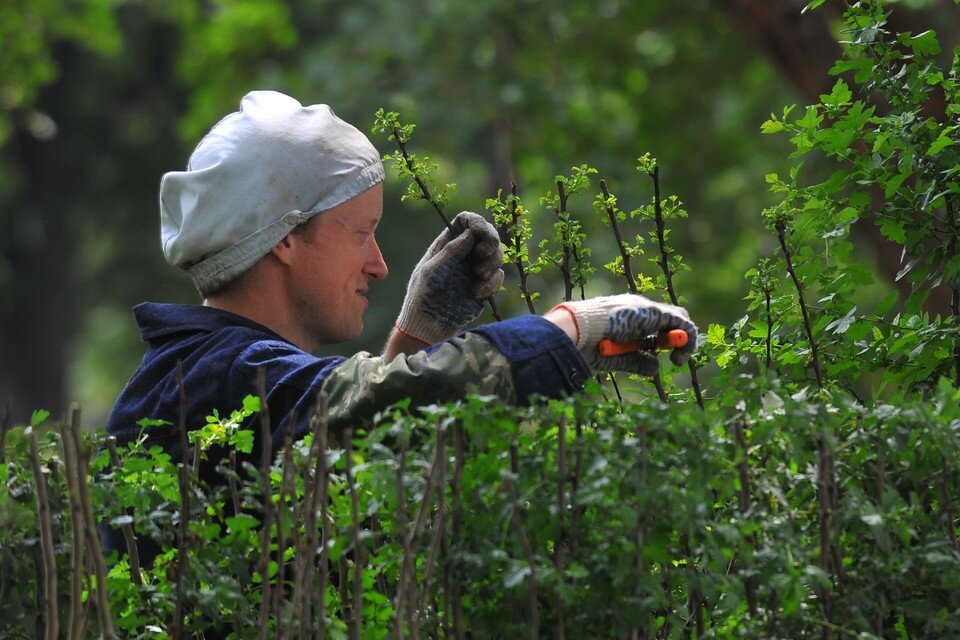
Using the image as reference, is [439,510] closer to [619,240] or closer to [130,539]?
[130,539]

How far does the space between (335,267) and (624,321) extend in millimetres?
1071

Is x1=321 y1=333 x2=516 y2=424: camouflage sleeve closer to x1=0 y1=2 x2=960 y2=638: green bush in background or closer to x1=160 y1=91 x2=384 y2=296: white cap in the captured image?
x1=0 y1=2 x2=960 y2=638: green bush in background

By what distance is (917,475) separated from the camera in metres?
2.49

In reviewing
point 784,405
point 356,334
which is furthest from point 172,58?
point 784,405

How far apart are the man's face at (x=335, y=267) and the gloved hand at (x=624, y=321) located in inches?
37.1

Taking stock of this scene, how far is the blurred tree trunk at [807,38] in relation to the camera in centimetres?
761

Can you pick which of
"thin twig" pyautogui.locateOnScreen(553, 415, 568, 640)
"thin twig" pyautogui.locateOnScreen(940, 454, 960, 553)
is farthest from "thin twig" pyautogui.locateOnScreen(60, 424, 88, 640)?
"thin twig" pyautogui.locateOnScreen(940, 454, 960, 553)

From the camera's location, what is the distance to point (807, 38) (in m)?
8.37

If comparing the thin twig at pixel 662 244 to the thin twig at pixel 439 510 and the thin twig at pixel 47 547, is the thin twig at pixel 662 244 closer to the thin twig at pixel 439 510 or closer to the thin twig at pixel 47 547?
the thin twig at pixel 439 510

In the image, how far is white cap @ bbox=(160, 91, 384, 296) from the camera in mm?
3652

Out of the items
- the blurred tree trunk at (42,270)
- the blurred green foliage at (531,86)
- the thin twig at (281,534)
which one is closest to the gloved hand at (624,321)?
the thin twig at (281,534)

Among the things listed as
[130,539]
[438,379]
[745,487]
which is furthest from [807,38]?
[130,539]

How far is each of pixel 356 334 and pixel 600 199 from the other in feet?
2.74

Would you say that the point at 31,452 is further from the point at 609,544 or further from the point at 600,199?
the point at 600,199
